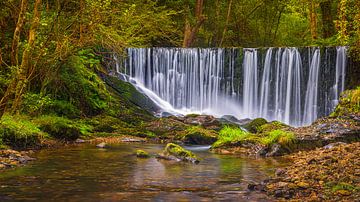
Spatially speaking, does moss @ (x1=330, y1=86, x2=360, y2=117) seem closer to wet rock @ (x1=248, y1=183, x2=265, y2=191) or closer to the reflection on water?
the reflection on water

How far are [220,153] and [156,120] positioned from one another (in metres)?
7.04

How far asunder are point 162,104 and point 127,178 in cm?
1661

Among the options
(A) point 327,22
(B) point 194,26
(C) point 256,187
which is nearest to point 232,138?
(C) point 256,187

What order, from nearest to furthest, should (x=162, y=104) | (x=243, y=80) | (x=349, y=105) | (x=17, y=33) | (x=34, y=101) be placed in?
(x=17, y=33)
(x=34, y=101)
(x=349, y=105)
(x=162, y=104)
(x=243, y=80)

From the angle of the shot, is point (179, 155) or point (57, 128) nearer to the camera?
Answer: point (179, 155)

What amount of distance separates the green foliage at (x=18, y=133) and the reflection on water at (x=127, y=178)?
28.0 inches

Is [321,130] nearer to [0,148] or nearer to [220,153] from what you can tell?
[220,153]

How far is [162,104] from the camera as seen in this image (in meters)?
26.0

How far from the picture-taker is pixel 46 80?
16.6 meters

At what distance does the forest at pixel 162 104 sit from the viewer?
28.6 feet

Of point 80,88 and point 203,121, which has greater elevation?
point 80,88

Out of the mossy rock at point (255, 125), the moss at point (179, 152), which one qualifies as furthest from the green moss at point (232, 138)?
the mossy rock at point (255, 125)

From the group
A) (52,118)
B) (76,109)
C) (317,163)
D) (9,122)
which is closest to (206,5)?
(76,109)

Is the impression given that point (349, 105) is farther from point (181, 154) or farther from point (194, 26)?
point (194, 26)
